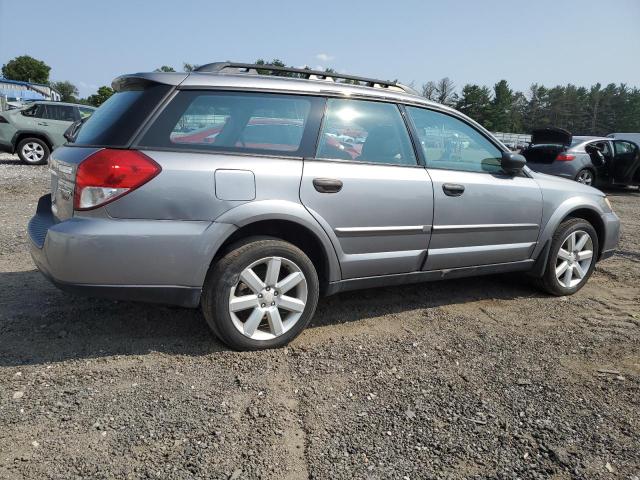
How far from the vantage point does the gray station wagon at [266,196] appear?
2.64 metres

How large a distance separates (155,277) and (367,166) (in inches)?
59.7

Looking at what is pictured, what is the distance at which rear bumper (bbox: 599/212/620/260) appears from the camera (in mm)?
4551

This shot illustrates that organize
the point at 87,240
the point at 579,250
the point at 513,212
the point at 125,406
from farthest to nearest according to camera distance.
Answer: the point at 579,250 → the point at 513,212 → the point at 87,240 → the point at 125,406

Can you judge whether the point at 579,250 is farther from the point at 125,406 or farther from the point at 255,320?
the point at 125,406

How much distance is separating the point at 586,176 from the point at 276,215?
10.9 meters

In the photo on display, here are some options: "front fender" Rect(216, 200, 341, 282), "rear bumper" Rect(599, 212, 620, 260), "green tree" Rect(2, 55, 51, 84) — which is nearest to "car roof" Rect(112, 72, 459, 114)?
"front fender" Rect(216, 200, 341, 282)

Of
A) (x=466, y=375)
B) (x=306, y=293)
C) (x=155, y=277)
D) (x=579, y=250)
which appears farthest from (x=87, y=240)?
(x=579, y=250)

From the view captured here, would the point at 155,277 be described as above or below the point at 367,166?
below

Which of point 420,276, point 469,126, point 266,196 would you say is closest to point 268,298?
point 266,196

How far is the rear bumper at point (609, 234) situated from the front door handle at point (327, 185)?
285 cm

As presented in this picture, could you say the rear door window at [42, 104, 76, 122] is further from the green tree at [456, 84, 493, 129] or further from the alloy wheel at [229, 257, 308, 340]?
the green tree at [456, 84, 493, 129]

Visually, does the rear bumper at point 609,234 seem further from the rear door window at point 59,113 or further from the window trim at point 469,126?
the rear door window at point 59,113

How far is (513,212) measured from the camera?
3.92 metres

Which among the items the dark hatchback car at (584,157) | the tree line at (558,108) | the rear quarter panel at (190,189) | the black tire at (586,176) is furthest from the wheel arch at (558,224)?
the tree line at (558,108)
